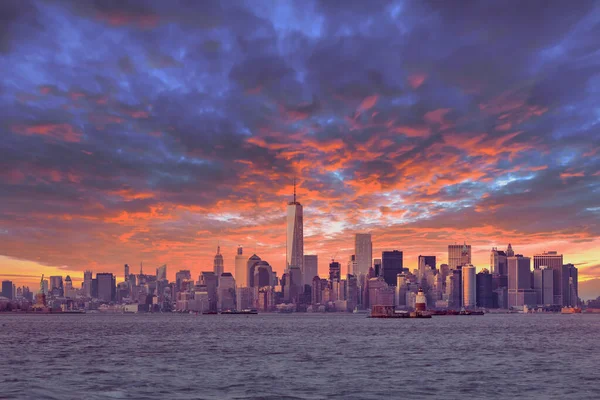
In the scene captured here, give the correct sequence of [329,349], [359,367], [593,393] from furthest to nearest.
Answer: [329,349] → [359,367] → [593,393]

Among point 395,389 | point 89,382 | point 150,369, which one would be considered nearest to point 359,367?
point 395,389

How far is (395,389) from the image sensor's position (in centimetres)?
5672

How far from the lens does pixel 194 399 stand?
50.8 meters

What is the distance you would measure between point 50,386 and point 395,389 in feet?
101

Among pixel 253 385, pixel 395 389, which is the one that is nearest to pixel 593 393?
pixel 395 389

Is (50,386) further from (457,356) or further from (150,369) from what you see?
(457,356)

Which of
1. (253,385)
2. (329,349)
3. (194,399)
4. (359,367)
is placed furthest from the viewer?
(329,349)

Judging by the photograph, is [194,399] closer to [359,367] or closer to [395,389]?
[395,389]

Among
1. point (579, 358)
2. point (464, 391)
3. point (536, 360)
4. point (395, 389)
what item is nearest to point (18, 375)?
point (395, 389)

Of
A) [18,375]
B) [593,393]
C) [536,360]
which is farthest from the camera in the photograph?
[536,360]

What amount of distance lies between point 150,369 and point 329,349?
117ft

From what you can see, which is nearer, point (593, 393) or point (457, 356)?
point (593, 393)

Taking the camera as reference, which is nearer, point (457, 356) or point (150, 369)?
point (150, 369)

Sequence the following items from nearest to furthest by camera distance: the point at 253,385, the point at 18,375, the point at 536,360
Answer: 1. the point at 253,385
2. the point at 18,375
3. the point at 536,360
